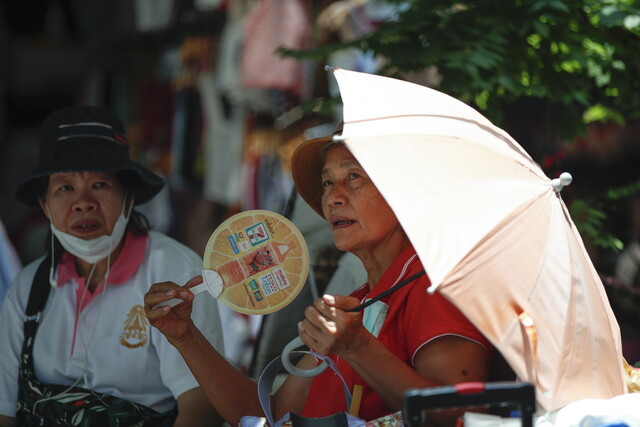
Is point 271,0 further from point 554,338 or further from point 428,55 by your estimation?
point 554,338

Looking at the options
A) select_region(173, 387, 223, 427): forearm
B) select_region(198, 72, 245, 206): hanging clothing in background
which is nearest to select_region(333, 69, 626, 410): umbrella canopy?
select_region(173, 387, 223, 427): forearm

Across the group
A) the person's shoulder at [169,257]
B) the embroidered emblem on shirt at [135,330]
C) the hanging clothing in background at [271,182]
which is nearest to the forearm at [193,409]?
the embroidered emblem on shirt at [135,330]

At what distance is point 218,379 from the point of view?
2.68 meters

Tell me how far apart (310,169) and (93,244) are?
3.03 feet

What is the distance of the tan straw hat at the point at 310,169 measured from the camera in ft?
9.25

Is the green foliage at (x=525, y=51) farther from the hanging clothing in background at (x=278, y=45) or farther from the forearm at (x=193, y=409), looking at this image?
the hanging clothing in background at (x=278, y=45)

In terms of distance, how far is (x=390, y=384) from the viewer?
2.19 metres

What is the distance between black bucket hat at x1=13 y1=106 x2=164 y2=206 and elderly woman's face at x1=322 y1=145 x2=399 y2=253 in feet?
3.35

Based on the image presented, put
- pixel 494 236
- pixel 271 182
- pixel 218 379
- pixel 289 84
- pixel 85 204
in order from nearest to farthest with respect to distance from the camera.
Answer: pixel 494 236
pixel 218 379
pixel 85 204
pixel 289 84
pixel 271 182

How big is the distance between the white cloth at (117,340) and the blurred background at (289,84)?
62cm

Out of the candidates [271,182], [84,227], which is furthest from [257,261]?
[271,182]

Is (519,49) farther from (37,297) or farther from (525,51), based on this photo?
(37,297)

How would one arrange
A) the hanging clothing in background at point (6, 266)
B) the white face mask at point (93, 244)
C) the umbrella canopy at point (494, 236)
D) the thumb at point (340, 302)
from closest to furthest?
the umbrella canopy at point (494, 236), the thumb at point (340, 302), the white face mask at point (93, 244), the hanging clothing in background at point (6, 266)

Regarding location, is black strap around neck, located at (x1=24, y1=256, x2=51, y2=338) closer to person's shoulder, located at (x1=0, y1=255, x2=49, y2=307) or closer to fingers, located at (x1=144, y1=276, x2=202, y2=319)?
person's shoulder, located at (x1=0, y1=255, x2=49, y2=307)
